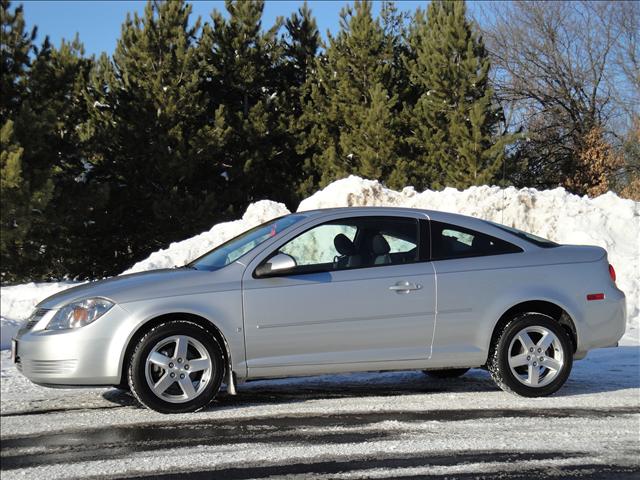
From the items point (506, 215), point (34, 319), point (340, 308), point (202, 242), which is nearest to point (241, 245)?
point (340, 308)

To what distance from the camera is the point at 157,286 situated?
6133 millimetres

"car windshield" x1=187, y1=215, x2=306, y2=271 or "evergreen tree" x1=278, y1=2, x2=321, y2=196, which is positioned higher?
"evergreen tree" x1=278, y1=2, x2=321, y2=196

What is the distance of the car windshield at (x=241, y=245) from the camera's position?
6.54 metres

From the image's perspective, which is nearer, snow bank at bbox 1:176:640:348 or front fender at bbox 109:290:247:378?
front fender at bbox 109:290:247:378

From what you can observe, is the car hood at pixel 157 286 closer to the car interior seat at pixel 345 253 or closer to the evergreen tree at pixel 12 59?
the car interior seat at pixel 345 253

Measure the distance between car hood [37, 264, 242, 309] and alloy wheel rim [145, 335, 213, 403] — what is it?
1.16ft

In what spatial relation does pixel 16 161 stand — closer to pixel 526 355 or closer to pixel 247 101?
pixel 247 101

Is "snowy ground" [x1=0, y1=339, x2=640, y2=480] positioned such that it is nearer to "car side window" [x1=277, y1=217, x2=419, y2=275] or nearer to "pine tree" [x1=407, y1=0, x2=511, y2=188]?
"car side window" [x1=277, y1=217, x2=419, y2=275]

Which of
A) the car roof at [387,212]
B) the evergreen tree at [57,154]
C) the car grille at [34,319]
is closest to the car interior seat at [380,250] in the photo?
the car roof at [387,212]

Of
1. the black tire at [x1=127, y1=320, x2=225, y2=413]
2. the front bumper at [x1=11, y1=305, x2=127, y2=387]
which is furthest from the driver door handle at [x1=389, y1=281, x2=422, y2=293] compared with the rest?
the front bumper at [x1=11, y1=305, x2=127, y2=387]

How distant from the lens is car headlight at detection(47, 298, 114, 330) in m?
6.00

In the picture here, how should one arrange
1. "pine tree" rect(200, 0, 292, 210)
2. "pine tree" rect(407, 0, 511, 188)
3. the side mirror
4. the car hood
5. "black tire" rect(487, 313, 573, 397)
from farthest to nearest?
"pine tree" rect(200, 0, 292, 210), "pine tree" rect(407, 0, 511, 188), "black tire" rect(487, 313, 573, 397), the side mirror, the car hood

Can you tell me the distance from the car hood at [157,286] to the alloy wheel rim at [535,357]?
7.31ft

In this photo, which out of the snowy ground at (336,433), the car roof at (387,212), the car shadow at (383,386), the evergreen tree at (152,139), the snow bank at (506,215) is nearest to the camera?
the snowy ground at (336,433)
